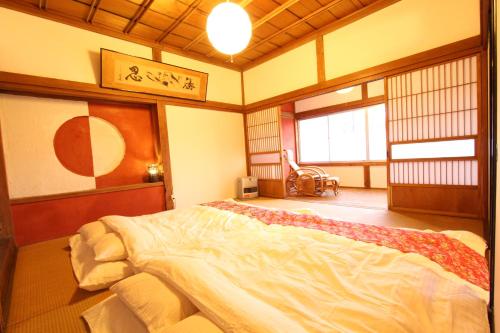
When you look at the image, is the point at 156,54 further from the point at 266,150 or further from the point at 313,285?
the point at 313,285

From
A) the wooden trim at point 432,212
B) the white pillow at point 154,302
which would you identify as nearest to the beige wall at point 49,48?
the white pillow at point 154,302

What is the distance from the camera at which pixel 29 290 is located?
1.47 m

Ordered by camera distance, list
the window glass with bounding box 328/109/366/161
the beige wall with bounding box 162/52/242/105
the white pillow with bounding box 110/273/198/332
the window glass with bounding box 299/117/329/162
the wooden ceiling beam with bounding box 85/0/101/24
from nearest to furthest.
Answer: the white pillow with bounding box 110/273/198/332, the wooden ceiling beam with bounding box 85/0/101/24, the beige wall with bounding box 162/52/242/105, the window glass with bounding box 328/109/366/161, the window glass with bounding box 299/117/329/162

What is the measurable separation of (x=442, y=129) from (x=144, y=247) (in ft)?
11.9

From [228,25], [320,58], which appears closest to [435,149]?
[320,58]

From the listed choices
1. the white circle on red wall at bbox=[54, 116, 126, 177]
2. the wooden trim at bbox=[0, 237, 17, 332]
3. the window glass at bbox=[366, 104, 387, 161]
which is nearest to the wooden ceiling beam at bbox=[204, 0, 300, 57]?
the white circle on red wall at bbox=[54, 116, 126, 177]

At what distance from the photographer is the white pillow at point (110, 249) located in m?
1.39

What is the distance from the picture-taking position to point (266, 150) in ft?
16.6

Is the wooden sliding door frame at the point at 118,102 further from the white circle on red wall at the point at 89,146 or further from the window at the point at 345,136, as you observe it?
the window at the point at 345,136

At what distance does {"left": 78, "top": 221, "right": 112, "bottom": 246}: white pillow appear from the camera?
1.63 meters

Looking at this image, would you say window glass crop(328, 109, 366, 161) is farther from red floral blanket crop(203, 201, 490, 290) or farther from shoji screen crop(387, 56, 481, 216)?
red floral blanket crop(203, 201, 490, 290)

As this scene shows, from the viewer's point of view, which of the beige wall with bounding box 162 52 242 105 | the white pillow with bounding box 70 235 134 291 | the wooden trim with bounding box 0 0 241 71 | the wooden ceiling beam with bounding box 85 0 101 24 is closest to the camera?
the white pillow with bounding box 70 235 134 291

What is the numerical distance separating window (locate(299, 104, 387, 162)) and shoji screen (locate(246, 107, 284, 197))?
2.36 meters

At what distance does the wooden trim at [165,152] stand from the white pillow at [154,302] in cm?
307
